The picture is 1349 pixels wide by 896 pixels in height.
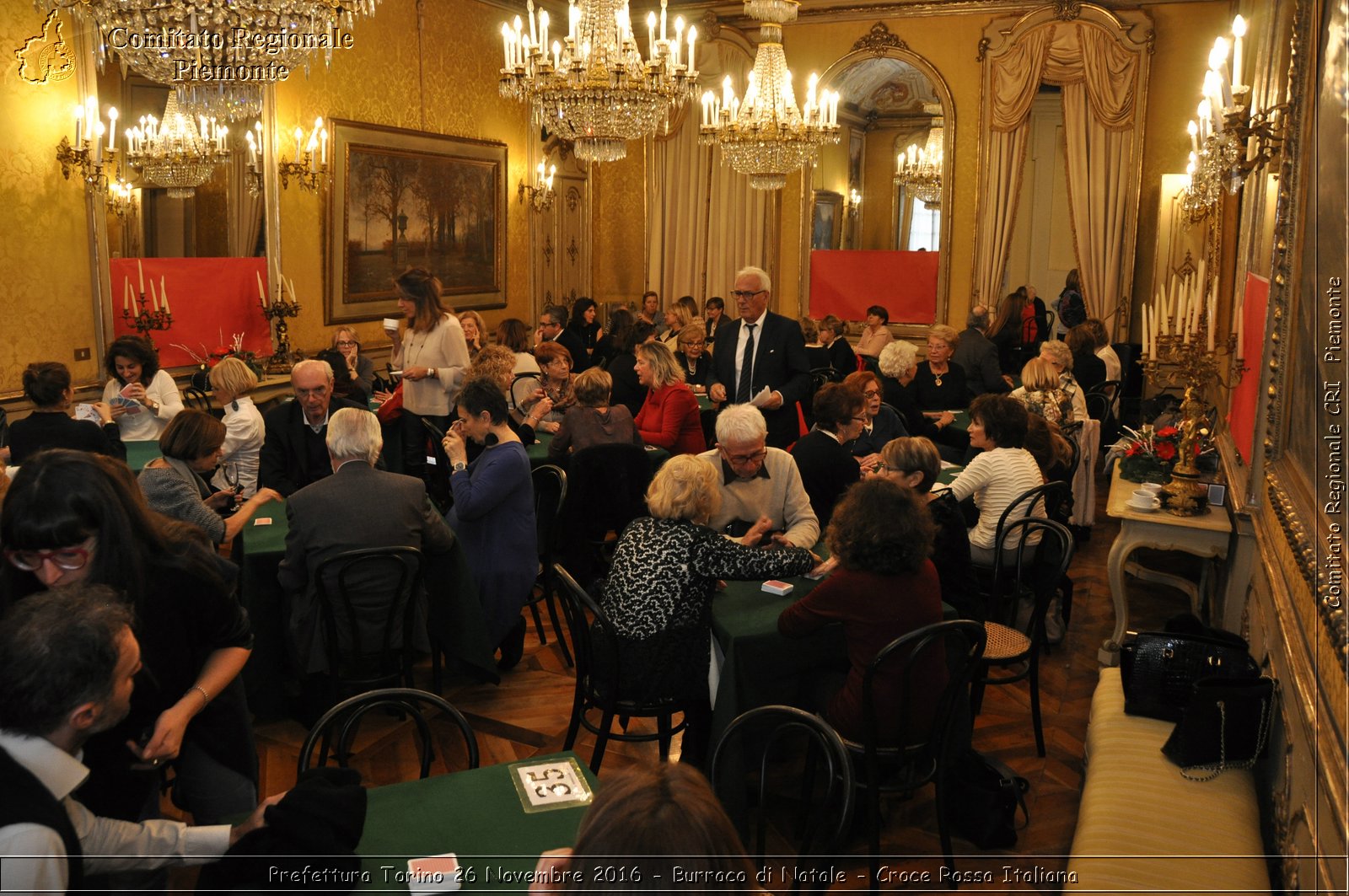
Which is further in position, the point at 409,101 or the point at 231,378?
the point at 409,101

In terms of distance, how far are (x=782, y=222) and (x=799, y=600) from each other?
949 cm

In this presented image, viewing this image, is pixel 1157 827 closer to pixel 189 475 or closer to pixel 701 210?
pixel 189 475

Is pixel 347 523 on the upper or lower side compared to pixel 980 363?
lower

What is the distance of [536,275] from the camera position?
12.1 metres

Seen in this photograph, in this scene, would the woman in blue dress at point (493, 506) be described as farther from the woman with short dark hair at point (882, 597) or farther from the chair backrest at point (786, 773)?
the woman with short dark hair at point (882, 597)

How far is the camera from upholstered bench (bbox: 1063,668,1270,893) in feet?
8.89

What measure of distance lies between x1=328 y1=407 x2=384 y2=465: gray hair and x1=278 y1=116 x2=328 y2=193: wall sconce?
5.38m

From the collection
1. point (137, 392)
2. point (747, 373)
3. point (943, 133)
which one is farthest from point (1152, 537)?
point (943, 133)

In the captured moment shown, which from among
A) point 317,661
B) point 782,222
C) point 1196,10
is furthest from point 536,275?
point 317,661

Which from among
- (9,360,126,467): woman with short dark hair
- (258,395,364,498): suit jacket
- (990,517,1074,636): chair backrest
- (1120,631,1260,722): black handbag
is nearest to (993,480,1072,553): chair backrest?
(990,517,1074,636): chair backrest

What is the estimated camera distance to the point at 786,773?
4215mm

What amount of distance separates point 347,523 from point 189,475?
743mm

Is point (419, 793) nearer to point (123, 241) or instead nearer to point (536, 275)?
point (123, 241)

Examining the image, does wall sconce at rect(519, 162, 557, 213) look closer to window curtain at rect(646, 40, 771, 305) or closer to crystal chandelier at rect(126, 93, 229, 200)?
window curtain at rect(646, 40, 771, 305)
